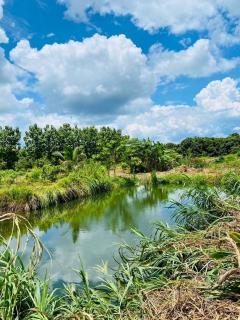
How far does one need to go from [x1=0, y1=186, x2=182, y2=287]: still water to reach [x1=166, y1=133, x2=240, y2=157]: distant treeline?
15.5 meters

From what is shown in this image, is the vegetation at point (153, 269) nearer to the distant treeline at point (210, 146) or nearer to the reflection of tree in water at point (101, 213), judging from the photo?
the reflection of tree in water at point (101, 213)

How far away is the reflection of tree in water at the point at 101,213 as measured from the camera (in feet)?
43.0

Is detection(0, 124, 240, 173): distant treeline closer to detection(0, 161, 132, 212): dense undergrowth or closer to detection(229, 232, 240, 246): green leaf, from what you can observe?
detection(0, 161, 132, 212): dense undergrowth

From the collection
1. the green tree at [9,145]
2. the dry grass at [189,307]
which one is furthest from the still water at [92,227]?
the green tree at [9,145]

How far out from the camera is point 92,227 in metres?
12.8

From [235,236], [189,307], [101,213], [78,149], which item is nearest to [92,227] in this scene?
[101,213]

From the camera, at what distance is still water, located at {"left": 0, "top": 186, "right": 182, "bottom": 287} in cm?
823

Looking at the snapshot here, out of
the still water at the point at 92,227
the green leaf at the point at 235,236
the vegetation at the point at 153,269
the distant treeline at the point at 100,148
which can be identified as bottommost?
the still water at the point at 92,227

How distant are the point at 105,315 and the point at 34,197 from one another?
1309cm

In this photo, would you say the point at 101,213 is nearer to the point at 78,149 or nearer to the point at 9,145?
the point at 78,149

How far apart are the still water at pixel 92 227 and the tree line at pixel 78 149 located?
757cm

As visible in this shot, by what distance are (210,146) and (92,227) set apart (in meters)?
25.4

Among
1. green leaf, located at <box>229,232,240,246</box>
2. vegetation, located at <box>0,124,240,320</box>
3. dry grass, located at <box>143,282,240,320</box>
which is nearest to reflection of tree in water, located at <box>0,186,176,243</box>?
vegetation, located at <box>0,124,240,320</box>

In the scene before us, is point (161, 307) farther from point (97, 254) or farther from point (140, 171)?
point (140, 171)
